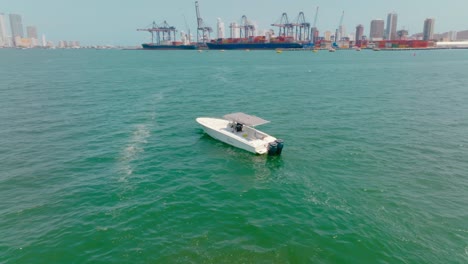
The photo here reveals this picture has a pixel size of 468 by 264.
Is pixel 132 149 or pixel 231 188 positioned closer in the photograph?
pixel 231 188

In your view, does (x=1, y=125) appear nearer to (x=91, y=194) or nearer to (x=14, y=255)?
(x=91, y=194)

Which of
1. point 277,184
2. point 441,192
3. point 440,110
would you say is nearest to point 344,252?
point 277,184

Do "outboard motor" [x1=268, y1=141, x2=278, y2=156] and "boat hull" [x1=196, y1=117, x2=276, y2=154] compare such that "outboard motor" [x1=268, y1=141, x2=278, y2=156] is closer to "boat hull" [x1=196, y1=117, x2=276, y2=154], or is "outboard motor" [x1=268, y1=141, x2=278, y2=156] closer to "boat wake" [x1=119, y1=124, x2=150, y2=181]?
"boat hull" [x1=196, y1=117, x2=276, y2=154]

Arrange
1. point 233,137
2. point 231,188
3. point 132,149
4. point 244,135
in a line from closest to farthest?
point 231,188 → point 233,137 → point 132,149 → point 244,135

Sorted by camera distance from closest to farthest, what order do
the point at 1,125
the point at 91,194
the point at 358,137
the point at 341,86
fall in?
the point at 91,194, the point at 358,137, the point at 1,125, the point at 341,86

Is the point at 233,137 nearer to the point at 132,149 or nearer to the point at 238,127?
the point at 238,127

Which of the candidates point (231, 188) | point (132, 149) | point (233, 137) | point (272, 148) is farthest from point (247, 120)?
point (132, 149)

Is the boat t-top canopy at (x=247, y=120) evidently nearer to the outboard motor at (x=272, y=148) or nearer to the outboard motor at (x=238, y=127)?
the outboard motor at (x=238, y=127)
